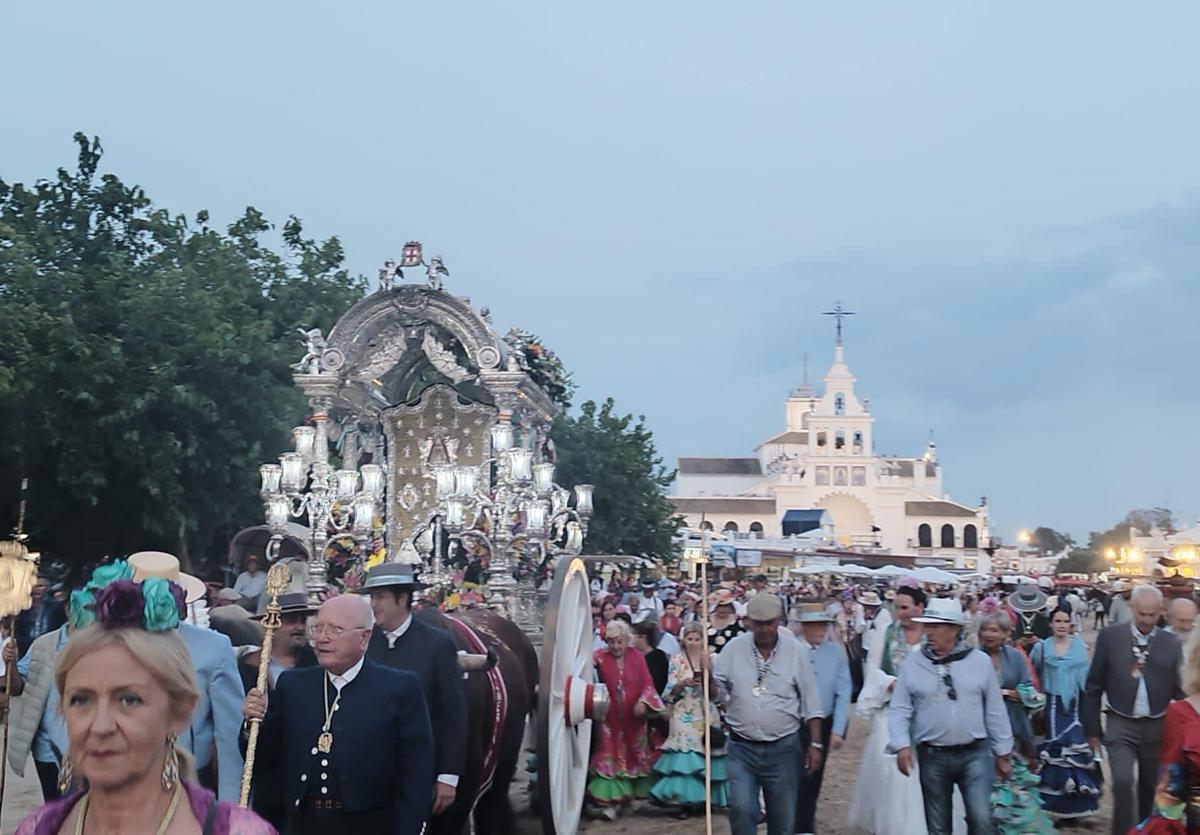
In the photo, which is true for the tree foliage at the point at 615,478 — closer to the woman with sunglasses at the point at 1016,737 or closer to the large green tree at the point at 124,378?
the large green tree at the point at 124,378

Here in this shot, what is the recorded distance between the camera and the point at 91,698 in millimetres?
2467

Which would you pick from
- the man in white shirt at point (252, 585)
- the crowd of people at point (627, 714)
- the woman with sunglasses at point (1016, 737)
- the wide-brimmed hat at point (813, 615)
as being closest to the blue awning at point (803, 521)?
the man in white shirt at point (252, 585)

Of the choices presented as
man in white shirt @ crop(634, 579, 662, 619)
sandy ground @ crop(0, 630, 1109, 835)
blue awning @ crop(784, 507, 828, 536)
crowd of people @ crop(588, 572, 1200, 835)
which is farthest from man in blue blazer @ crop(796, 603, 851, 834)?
blue awning @ crop(784, 507, 828, 536)

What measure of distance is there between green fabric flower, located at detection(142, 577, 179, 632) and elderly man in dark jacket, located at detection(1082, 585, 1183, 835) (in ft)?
22.4

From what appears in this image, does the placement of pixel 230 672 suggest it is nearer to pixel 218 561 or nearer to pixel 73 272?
pixel 73 272

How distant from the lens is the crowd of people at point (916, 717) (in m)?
6.64

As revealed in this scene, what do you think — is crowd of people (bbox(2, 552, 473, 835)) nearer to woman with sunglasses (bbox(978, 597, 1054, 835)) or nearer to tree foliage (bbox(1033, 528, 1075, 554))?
woman with sunglasses (bbox(978, 597, 1054, 835))

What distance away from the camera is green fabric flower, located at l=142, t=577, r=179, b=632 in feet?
8.48

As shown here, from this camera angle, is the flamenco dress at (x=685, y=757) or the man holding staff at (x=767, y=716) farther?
the flamenco dress at (x=685, y=757)

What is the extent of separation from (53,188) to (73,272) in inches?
122

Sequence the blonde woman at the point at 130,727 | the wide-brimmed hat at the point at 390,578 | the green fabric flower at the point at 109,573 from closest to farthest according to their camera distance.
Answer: the blonde woman at the point at 130,727 < the green fabric flower at the point at 109,573 < the wide-brimmed hat at the point at 390,578

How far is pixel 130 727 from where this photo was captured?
7.98 feet

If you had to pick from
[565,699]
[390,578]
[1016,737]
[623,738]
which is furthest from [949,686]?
[623,738]

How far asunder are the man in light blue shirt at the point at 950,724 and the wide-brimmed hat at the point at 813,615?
2.05m
